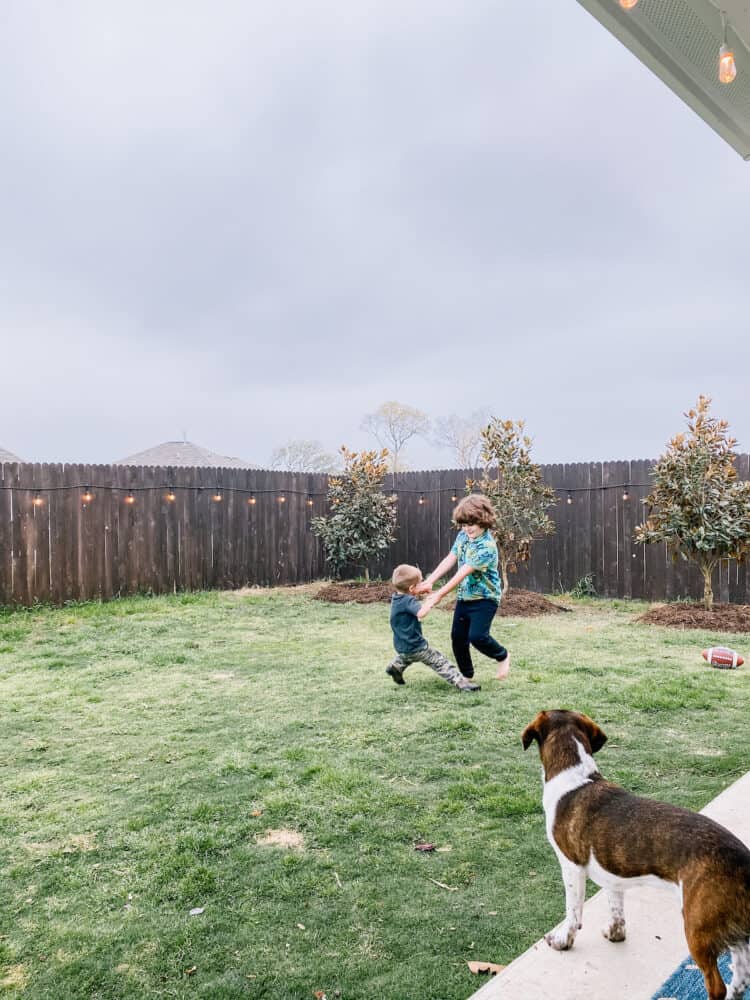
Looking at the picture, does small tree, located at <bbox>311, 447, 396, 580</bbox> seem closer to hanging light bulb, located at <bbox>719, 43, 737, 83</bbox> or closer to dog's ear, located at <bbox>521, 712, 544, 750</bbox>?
hanging light bulb, located at <bbox>719, 43, 737, 83</bbox>

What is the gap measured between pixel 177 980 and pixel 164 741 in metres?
2.21

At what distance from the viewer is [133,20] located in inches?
715

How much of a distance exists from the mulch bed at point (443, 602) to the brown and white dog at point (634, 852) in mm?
7115

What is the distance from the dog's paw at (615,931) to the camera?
1.70 metres

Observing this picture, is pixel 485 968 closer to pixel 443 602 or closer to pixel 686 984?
pixel 686 984

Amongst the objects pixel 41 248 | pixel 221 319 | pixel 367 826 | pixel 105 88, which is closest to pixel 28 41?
pixel 105 88

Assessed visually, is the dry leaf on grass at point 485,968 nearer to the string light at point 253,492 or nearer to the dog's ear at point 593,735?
the dog's ear at point 593,735

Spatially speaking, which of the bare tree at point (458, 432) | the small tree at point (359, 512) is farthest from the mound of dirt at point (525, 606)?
the bare tree at point (458, 432)

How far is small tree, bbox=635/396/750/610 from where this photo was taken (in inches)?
318

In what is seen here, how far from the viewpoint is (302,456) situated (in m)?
46.2

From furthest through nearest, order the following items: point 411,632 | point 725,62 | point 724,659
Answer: point 724,659, point 411,632, point 725,62

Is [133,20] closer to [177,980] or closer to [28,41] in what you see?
[28,41]

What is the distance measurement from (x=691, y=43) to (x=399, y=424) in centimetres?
3945

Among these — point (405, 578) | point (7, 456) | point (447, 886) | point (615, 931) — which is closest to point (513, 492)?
point (405, 578)
